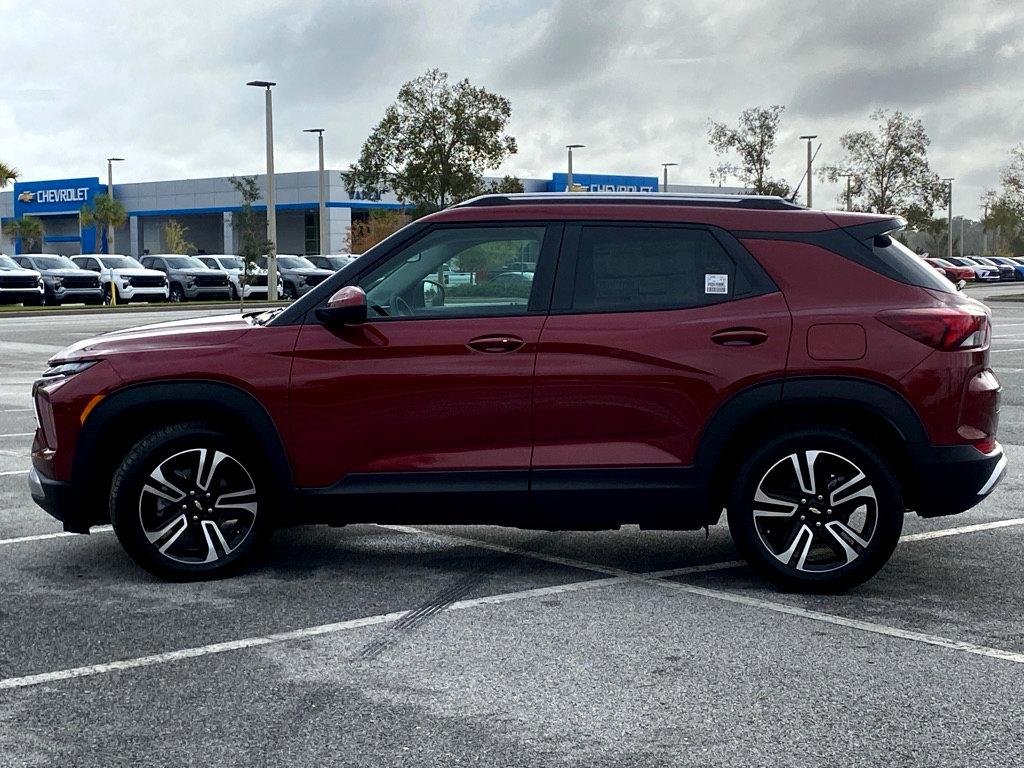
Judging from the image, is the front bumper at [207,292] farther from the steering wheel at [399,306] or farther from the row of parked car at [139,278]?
the steering wheel at [399,306]

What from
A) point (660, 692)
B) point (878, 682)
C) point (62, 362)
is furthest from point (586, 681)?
point (62, 362)

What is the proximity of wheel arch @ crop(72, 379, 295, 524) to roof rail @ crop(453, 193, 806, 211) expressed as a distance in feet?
4.42

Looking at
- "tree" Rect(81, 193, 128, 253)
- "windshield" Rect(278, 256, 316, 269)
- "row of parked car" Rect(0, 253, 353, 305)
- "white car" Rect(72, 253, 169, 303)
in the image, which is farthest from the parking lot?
"tree" Rect(81, 193, 128, 253)

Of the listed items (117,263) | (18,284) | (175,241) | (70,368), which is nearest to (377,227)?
(175,241)

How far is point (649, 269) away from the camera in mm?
6285

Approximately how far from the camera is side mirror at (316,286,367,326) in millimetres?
6086

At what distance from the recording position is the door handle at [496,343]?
20.1 feet

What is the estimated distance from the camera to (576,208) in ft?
20.8

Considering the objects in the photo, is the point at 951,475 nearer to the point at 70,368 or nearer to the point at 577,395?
the point at 577,395

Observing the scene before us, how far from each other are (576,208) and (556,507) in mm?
1351

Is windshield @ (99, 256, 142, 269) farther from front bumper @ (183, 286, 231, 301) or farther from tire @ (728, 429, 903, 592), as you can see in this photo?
tire @ (728, 429, 903, 592)

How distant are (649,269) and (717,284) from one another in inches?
12.2

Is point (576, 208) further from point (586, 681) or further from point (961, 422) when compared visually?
point (586, 681)

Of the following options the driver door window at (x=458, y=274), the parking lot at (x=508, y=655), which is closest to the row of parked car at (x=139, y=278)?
the parking lot at (x=508, y=655)
